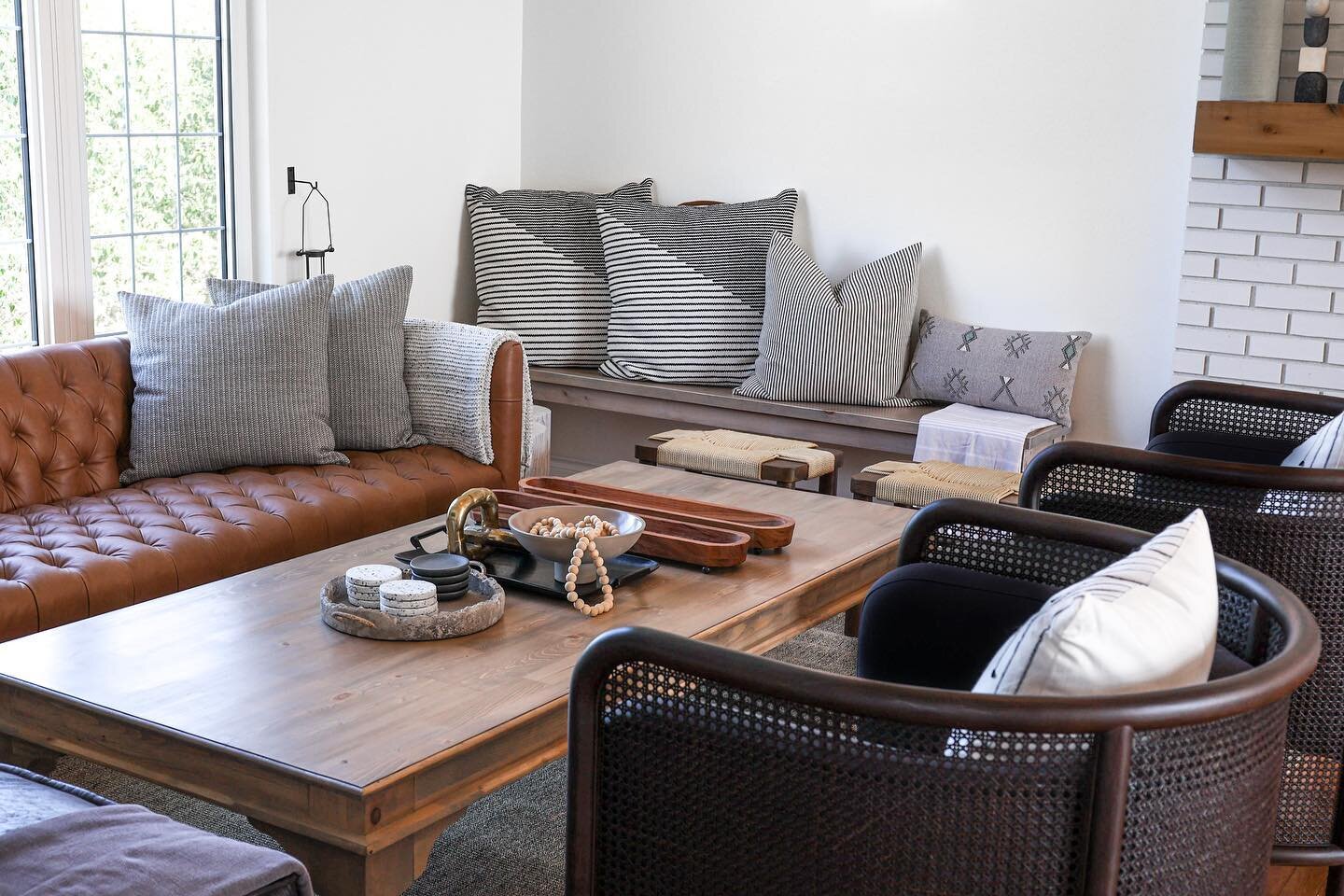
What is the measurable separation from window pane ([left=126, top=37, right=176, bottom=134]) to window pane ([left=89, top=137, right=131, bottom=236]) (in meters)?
0.11

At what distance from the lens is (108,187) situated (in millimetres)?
4102

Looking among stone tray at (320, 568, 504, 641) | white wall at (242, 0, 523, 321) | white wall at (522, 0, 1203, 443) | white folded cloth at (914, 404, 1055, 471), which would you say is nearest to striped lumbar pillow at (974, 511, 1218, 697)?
stone tray at (320, 568, 504, 641)

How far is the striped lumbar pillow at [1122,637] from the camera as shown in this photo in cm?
126

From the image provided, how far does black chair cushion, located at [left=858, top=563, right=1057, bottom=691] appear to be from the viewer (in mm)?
1862

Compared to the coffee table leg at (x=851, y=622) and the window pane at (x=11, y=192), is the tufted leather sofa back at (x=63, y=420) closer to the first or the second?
the window pane at (x=11, y=192)

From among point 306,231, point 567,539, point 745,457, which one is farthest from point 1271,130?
point 306,231

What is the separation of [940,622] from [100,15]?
3305 mm

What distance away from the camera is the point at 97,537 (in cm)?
298

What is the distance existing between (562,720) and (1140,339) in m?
3.08

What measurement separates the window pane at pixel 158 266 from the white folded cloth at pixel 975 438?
2443 mm

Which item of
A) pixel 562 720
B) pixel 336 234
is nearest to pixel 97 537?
pixel 562 720

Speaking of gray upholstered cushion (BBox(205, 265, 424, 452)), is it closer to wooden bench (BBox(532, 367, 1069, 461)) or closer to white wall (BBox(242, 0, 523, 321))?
white wall (BBox(242, 0, 523, 321))

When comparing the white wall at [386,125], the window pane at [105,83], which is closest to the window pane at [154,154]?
the window pane at [105,83]

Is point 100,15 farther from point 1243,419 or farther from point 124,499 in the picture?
point 1243,419
